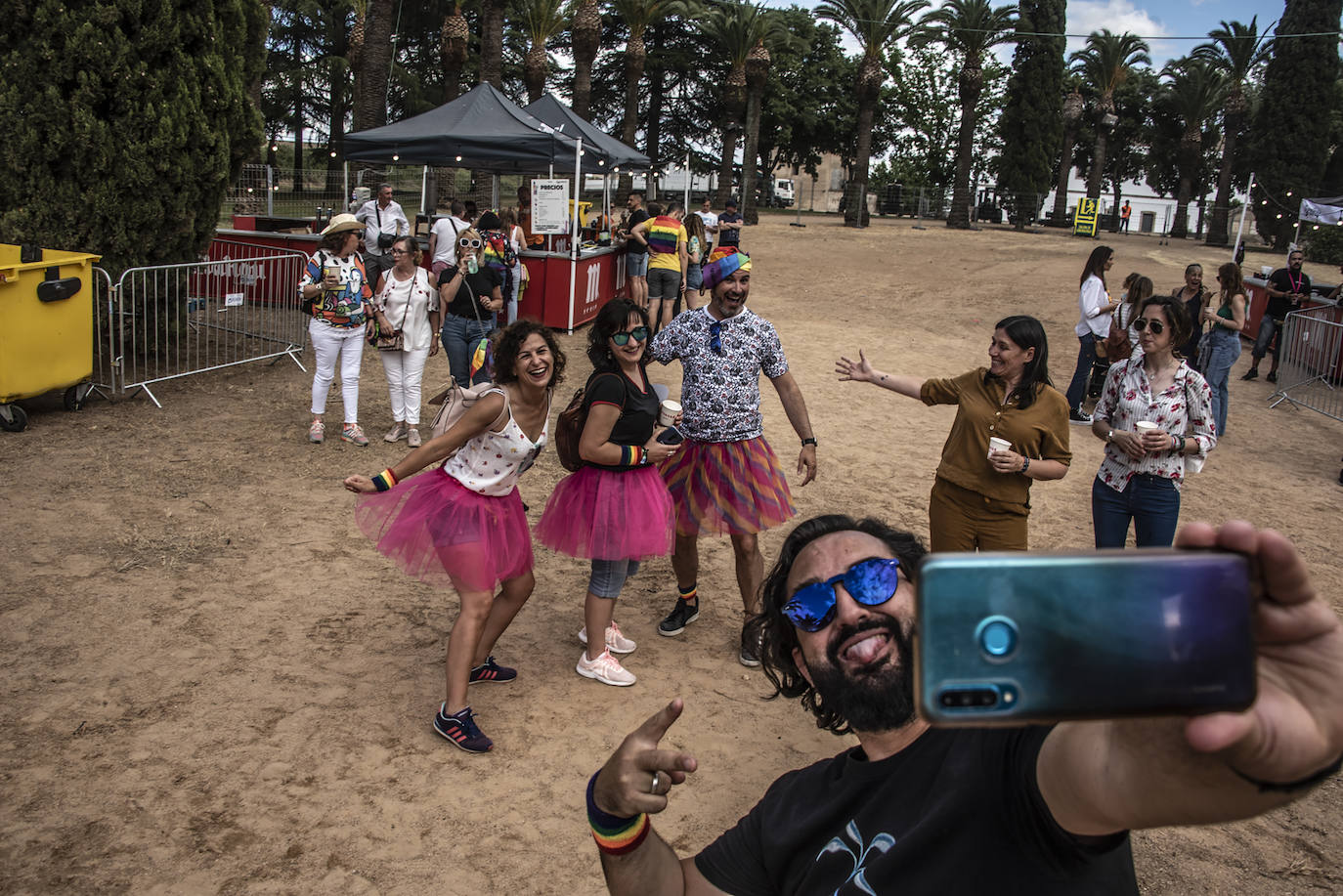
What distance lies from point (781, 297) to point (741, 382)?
14922 mm

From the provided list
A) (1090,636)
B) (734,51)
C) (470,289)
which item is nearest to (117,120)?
(470,289)

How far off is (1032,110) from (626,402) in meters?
39.4

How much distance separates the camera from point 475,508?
4.29m

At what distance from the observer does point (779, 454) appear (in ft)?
30.6

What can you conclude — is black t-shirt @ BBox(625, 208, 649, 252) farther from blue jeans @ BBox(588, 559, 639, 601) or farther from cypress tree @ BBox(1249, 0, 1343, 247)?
cypress tree @ BBox(1249, 0, 1343, 247)

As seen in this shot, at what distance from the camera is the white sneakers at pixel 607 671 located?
4992mm

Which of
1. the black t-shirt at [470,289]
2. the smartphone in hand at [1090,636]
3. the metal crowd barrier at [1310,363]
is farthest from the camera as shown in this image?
the metal crowd barrier at [1310,363]

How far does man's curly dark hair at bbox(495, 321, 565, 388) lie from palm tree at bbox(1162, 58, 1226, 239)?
45410 millimetres

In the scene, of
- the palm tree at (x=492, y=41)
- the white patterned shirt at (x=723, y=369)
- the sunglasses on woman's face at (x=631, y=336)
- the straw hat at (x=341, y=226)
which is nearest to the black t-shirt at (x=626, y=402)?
the sunglasses on woman's face at (x=631, y=336)

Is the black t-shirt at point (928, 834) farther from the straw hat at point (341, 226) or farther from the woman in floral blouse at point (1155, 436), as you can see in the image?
the straw hat at point (341, 226)

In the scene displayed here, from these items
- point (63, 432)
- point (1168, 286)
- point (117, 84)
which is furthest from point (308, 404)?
point (1168, 286)

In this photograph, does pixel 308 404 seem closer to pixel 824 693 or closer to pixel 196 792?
pixel 196 792

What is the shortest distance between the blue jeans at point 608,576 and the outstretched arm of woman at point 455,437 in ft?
Answer: 3.28

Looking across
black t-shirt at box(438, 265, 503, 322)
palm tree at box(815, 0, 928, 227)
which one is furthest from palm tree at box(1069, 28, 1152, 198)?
black t-shirt at box(438, 265, 503, 322)
